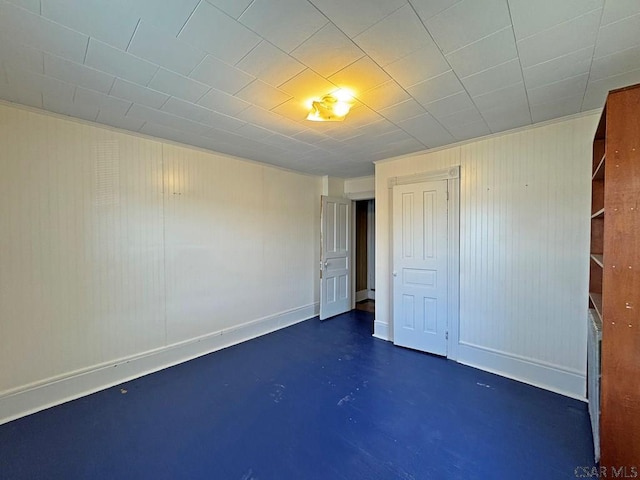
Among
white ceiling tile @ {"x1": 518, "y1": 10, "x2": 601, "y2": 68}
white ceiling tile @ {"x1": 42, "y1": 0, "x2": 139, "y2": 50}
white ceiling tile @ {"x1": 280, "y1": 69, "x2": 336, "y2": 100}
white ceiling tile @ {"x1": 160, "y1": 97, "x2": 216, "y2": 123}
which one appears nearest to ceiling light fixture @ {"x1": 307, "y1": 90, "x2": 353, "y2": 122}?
white ceiling tile @ {"x1": 280, "y1": 69, "x2": 336, "y2": 100}

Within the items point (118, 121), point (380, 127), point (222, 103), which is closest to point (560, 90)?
point (380, 127)

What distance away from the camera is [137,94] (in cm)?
206

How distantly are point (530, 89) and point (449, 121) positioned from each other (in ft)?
2.10

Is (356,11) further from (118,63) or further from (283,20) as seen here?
(118,63)

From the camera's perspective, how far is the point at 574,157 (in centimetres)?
247

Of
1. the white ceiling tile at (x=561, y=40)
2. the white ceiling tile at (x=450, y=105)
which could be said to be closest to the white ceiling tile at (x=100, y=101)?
the white ceiling tile at (x=450, y=105)

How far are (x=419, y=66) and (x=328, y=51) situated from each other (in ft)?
1.93

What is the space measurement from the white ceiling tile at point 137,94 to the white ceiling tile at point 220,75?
0.45 metres

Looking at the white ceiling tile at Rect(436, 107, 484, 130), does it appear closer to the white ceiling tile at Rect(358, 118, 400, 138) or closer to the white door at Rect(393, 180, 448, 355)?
the white ceiling tile at Rect(358, 118, 400, 138)

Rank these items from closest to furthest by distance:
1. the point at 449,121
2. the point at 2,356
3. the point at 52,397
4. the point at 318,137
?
the point at 2,356 < the point at 52,397 < the point at 449,121 < the point at 318,137

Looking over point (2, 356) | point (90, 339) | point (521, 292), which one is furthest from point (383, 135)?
point (2, 356)

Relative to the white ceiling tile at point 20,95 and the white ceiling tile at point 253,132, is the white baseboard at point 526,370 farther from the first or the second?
the white ceiling tile at point 20,95

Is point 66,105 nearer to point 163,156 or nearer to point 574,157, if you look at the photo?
point 163,156

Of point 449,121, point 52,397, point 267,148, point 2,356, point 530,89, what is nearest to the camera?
point 530,89
